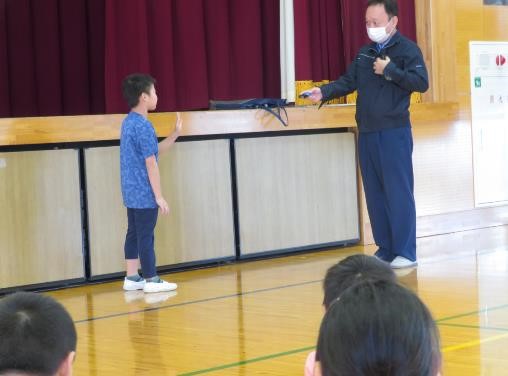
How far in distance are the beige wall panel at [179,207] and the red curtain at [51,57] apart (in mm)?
1786

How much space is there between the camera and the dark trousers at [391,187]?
18.9 feet

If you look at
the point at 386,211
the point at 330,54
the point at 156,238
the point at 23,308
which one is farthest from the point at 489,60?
the point at 23,308

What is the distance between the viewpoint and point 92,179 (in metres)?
5.73

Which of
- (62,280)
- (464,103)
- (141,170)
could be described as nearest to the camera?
(141,170)

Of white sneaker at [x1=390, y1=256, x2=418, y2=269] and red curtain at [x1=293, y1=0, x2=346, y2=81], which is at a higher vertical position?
red curtain at [x1=293, y1=0, x2=346, y2=81]

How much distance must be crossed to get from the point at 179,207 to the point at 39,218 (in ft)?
3.16

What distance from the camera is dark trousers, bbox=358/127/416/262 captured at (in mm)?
5758

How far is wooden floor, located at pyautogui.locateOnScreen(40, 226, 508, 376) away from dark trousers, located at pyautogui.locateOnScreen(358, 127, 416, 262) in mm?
232

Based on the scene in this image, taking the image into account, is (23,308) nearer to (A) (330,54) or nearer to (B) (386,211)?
(B) (386,211)

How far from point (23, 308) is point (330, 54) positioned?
6.66m

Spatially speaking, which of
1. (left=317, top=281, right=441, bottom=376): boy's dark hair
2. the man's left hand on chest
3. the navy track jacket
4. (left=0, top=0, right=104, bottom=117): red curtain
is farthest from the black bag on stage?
(left=317, top=281, right=441, bottom=376): boy's dark hair

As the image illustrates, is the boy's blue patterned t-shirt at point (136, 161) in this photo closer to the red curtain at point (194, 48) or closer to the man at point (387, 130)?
the man at point (387, 130)

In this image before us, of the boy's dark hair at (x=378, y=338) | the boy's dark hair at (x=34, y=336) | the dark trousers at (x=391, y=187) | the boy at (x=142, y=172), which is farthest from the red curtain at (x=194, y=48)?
the boy's dark hair at (x=378, y=338)

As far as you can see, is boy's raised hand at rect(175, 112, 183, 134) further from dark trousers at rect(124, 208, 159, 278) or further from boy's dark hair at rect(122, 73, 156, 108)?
dark trousers at rect(124, 208, 159, 278)
